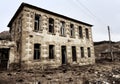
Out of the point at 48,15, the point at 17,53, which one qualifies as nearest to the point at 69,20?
the point at 48,15

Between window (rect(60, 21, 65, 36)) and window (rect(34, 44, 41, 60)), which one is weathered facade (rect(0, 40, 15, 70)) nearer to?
window (rect(34, 44, 41, 60))

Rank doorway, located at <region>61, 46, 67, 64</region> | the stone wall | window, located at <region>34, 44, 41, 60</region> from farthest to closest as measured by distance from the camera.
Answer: doorway, located at <region>61, 46, 67, 64</region> < window, located at <region>34, 44, 41, 60</region> < the stone wall

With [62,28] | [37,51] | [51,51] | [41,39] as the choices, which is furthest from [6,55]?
[62,28]

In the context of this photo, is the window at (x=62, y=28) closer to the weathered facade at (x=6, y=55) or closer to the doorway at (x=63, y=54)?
the doorway at (x=63, y=54)

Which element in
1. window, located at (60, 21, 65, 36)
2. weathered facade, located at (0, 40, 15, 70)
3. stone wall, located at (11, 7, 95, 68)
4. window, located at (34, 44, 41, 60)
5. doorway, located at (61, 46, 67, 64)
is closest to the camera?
stone wall, located at (11, 7, 95, 68)

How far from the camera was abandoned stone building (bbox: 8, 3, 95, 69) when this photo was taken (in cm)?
1487

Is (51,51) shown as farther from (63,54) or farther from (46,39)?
(63,54)

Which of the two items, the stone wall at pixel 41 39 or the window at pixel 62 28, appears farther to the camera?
the window at pixel 62 28

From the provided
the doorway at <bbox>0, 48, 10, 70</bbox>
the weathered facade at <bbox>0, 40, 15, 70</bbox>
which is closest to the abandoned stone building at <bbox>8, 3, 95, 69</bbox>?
the weathered facade at <bbox>0, 40, 15, 70</bbox>

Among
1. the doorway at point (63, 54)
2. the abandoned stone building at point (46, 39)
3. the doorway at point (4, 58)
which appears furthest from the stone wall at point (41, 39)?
the doorway at point (4, 58)

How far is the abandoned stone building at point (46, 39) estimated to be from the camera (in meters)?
14.9

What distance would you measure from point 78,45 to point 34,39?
8.44 m

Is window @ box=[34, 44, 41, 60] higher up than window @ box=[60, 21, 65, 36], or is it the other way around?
window @ box=[60, 21, 65, 36]

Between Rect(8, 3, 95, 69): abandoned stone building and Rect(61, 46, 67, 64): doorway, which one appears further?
Rect(61, 46, 67, 64): doorway
